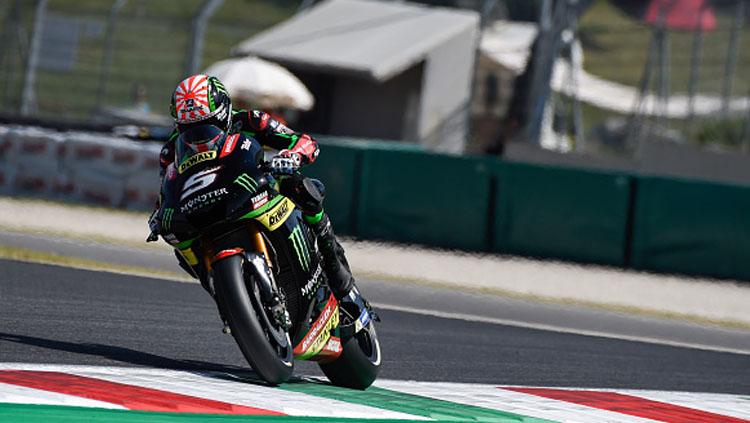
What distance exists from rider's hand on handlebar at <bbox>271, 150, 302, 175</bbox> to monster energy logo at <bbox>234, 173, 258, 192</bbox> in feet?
0.49

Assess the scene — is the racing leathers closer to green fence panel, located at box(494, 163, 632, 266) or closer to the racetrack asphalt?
the racetrack asphalt

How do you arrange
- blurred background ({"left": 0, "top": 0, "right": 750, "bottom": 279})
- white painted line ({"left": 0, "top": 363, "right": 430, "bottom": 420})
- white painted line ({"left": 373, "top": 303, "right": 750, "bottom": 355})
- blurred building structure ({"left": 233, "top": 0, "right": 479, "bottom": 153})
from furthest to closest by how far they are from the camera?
blurred building structure ({"left": 233, "top": 0, "right": 479, "bottom": 153})
blurred background ({"left": 0, "top": 0, "right": 750, "bottom": 279})
white painted line ({"left": 373, "top": 303, "right": 750, "bottom": 355})
white painted line ({"left": 0, "top": 363, "right": 430, "bottom": 420})

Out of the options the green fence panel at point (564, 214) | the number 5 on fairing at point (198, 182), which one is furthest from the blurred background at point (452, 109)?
the number 5 on fairing at point (198, 182)

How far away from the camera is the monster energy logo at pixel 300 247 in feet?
23.2

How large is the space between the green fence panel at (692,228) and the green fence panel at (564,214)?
9.5 inches

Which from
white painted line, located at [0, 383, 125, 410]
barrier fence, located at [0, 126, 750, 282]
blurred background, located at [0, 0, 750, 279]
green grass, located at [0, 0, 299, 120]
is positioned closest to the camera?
white painted line, located at [0, 383, 125, 410]

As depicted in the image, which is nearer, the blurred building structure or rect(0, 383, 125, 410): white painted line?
rect(0, 383, 125, 410): white painted line

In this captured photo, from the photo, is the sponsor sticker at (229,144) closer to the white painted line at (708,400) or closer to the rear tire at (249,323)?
the rear tire at (249,323)

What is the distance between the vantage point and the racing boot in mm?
7371

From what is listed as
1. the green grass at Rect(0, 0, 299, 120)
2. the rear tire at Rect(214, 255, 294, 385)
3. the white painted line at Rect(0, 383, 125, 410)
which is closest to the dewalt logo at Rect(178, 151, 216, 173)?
the rear tire at Rect(214, 255, 294, 385)

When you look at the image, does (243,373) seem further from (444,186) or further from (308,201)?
(444,186)

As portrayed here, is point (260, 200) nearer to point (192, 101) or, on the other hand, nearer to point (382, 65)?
point (192, 101)

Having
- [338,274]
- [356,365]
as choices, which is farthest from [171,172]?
[356,365]

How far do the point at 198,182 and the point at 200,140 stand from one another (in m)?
0.18
